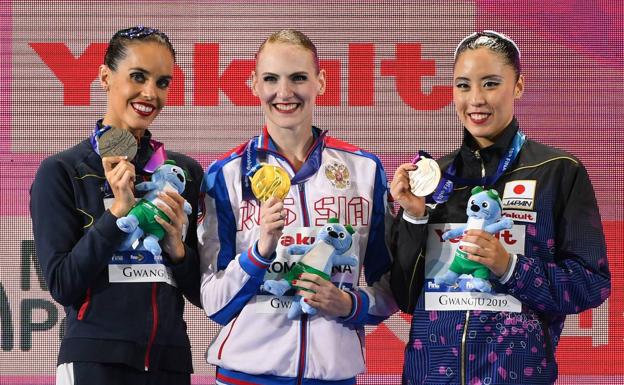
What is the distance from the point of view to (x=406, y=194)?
8.48 ft

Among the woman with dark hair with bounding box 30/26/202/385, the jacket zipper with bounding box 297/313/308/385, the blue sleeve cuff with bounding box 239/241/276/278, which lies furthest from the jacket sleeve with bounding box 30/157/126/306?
the jacket zipper with bounding box 297/313/308/385

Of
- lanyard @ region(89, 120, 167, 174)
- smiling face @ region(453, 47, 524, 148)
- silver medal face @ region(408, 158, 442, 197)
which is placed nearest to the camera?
silver medal face @ region(408, 158, 442, 197)

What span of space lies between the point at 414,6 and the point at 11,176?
78.2 inches

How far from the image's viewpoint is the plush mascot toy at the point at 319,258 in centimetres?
262

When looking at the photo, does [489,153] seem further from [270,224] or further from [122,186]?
[122,186]

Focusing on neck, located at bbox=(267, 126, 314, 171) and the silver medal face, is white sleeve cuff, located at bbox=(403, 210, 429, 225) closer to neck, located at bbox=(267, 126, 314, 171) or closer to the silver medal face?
the silver medal face

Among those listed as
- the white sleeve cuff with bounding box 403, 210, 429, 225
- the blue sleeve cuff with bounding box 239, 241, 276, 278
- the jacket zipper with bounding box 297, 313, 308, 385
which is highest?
the white sleeve cuff with bounding box 403, 210, 429, 225

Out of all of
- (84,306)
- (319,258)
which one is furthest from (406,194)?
(84,306)

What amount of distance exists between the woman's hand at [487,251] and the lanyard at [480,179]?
0.74ft

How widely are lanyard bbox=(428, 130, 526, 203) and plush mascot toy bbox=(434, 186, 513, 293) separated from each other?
0.13 m

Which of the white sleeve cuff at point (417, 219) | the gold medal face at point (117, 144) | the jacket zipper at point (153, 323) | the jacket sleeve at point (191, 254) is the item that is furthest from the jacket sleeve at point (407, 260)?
the gold medal face at point (117, 144)

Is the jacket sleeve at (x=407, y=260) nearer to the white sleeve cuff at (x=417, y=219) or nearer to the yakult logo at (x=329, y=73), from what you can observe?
the white sleeve cuff at (x=417, y=219)

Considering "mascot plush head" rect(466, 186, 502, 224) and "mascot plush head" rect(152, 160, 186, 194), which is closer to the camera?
"mascot plush head" rect(466, 186, 502, 224)

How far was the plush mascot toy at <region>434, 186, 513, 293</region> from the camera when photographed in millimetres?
2475
